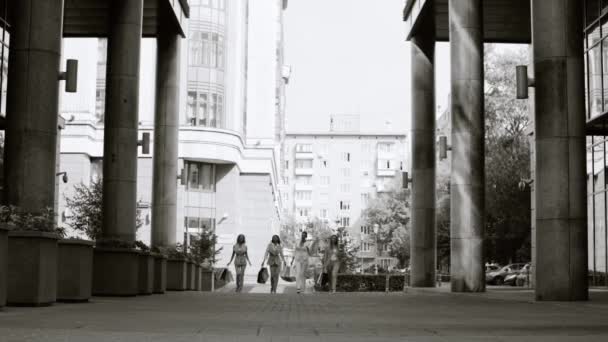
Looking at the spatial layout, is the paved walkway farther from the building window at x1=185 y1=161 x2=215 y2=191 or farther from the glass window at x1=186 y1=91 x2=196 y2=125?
the building window at x1=185 y1=161 x2=215 y2=191

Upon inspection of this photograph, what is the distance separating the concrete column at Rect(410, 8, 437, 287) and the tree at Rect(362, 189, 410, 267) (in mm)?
43135

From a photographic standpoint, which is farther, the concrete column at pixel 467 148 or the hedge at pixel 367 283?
the hedge at pixel 367 283

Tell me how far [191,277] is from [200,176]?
1287 inches

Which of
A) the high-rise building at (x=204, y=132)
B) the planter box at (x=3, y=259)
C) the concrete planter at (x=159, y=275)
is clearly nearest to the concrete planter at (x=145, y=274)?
the concrete planter at (x=159, y=275)

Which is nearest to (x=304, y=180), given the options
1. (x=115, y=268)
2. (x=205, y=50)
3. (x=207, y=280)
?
(x=205, y=50)

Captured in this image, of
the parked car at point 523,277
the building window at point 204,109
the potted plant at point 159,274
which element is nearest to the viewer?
the potted plant at point 159,274

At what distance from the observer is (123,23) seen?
81.3ft

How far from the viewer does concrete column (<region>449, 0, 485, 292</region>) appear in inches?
1003

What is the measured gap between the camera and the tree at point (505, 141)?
5347 centimetres

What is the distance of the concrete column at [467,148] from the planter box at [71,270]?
41.7 feet

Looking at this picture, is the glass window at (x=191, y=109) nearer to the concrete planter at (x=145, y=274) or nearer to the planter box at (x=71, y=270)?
the concrete planter at (x=145, y=274)

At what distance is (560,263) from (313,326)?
8.91 metres

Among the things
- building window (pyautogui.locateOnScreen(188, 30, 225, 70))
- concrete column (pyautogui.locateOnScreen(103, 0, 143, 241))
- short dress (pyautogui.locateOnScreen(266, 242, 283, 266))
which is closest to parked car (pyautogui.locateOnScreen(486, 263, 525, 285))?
building window (pyautogui.locateOnScreen(188, 30, 225, 70))

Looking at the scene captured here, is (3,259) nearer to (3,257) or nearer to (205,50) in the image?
(3,257)
